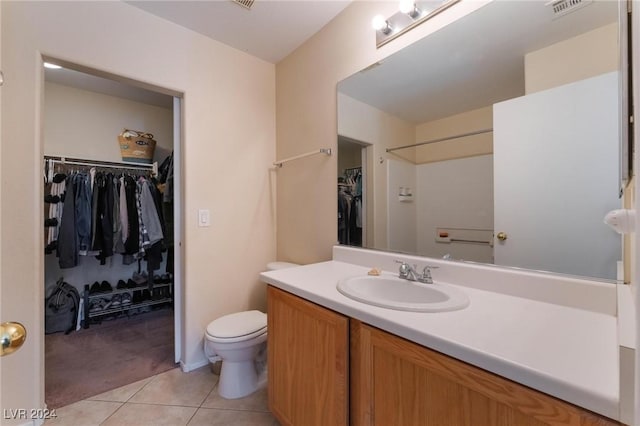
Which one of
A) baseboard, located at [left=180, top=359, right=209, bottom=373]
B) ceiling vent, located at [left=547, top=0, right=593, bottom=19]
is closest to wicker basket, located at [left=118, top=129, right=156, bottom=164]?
baseboard, located at [left=180, top=359, right=209, bottom=373]

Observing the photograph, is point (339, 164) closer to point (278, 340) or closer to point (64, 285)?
point (278, 340)

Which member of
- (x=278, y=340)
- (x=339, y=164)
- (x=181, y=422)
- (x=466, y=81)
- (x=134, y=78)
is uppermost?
(x=134, y=78)

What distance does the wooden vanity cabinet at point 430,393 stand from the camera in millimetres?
565

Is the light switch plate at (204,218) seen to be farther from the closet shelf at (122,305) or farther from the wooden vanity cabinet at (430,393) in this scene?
the closet shelf at (122,305)

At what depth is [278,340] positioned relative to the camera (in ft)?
4.22

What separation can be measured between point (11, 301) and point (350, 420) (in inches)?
66.5

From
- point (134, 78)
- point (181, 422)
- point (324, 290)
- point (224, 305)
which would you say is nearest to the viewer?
point (324, 290)

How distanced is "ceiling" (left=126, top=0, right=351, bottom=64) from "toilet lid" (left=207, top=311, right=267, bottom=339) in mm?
1983

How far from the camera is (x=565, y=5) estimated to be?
95 centimetres

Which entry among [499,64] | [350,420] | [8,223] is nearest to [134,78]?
[8,223]

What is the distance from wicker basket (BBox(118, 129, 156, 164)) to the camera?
287 cm

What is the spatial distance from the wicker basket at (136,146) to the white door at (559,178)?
327 centimetres

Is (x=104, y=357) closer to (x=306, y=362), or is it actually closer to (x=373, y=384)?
(x=306, y=362)

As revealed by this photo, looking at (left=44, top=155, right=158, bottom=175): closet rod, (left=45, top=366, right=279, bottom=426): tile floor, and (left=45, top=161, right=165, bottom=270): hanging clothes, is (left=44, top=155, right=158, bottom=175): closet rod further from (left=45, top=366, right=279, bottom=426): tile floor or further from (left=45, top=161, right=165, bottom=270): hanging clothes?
(left=45, top=366, right=279, bottom=426): tile floor
